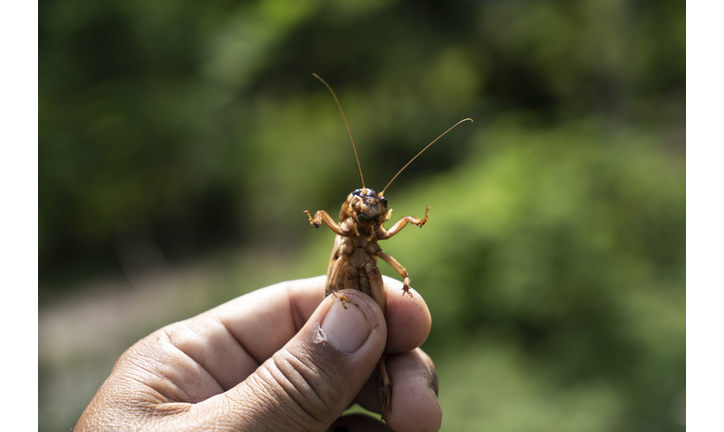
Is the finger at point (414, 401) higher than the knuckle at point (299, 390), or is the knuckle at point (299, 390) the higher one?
the knuckle at point (299, 390)

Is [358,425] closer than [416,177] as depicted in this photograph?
Yes

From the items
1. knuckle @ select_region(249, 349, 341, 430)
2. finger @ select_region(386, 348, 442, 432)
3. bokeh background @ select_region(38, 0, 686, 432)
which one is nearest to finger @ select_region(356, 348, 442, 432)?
finger @ select_region(386, 348, 442, 432)

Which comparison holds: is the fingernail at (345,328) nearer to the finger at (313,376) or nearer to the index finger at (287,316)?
the finger at (313,376)

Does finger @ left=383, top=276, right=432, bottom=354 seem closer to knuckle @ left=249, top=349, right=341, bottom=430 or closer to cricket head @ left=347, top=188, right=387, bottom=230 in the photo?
cricket head @ left=347, top=188, right=387, bottom=230

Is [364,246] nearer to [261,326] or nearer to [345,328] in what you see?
[345,328]

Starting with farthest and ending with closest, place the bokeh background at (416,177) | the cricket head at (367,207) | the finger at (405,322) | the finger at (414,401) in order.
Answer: the bokeh background at (416,177) → the finger at (405,322) → the finger at (414,401) → the cricket head at (367,207)

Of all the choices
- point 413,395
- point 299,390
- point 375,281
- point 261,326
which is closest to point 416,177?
point 261,326

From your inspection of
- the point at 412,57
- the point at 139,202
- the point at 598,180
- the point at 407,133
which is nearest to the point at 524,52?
the point at 412,57

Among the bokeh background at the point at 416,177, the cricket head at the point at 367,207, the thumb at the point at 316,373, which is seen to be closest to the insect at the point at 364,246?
the cricket head at the point at 367,207
